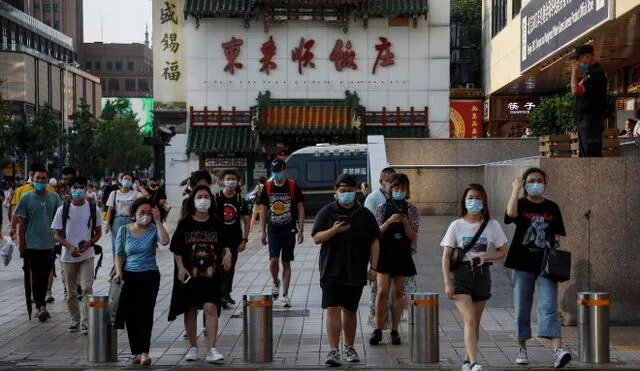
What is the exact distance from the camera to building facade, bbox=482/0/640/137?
24797mm

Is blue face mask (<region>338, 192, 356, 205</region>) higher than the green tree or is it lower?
Answer: lower

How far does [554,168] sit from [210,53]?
30.8 m

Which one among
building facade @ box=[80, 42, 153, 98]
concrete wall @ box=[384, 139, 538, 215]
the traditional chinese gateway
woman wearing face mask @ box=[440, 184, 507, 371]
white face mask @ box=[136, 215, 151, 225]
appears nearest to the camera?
woman wearing face mask @ box=[440, 184, 507, 371]

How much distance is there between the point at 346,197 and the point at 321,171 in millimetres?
25577

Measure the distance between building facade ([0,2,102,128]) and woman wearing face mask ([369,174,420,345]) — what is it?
77451 millimetres

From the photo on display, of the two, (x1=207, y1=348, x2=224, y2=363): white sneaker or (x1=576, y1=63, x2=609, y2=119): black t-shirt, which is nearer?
(x1=207, y1=348, x2=224, y2=363): white sneaker

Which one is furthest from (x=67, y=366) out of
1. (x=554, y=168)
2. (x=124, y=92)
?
(x=124, y=92)

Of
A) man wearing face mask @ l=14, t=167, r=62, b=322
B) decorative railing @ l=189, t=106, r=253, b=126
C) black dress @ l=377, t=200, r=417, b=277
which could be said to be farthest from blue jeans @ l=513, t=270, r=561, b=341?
decorative railing @ l=189, t=106, r=253, b=126

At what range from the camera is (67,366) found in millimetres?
10445

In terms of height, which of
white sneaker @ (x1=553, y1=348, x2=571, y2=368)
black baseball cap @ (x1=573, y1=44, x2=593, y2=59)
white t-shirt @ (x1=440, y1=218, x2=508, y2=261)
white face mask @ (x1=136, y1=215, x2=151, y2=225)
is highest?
black baseball cap @ (x1=573, y1=44, x2=593, y2=59)

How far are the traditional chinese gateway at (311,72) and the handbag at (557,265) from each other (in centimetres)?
3135

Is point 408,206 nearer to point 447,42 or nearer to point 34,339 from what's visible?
point 34,339

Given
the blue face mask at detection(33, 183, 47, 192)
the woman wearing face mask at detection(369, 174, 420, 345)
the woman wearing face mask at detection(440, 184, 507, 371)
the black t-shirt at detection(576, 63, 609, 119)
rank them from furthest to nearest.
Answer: the blue face mask at detection(33, 183, 47, 192) < the black t-shirt at detection(576, 63, 609, 119) < the woman wearing face mask at detection(369, 174, 420, 345) < the woman wearing face mask at detection(440, 184, 507, 371)

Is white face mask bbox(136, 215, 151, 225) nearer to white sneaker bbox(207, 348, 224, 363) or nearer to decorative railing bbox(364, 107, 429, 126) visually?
white sneaker bbox(207, 348, 224, 363)
